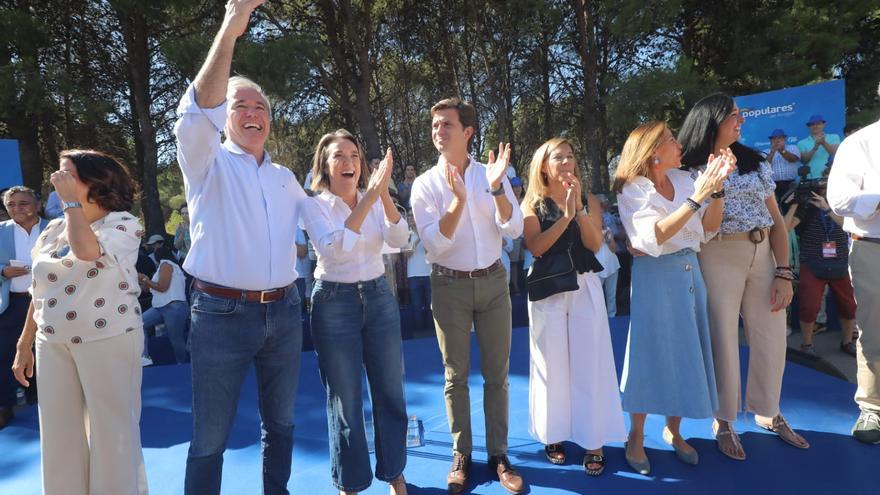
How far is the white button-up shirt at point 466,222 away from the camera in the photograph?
2.54 m

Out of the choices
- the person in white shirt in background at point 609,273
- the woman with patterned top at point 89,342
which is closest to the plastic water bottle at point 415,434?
the woman with patterned top at point 89,342

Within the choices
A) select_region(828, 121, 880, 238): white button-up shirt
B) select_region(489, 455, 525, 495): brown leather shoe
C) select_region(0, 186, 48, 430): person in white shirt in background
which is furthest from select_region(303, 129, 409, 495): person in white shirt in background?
select_region(0, 186, 48, 430): person in white shirt in background

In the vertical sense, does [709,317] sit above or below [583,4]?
below

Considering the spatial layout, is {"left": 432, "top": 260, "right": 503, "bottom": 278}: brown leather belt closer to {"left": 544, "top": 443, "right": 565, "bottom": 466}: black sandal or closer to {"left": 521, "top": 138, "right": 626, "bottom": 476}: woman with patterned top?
{"left": 521, "top": 138, "right": 626, "bottom": 476}: woman with patterned top

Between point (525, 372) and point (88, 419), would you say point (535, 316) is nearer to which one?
point (525, 372)

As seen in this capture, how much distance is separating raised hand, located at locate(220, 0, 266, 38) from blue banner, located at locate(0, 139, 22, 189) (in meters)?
5.69

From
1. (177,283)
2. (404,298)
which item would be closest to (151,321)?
(177,283)

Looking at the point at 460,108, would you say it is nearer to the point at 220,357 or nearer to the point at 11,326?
the point at 220,357

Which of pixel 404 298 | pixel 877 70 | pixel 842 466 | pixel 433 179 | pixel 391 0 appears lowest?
pixel 842 466

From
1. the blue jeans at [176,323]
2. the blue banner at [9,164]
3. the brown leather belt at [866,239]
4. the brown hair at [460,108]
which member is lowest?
the blue jeans at [176,323]

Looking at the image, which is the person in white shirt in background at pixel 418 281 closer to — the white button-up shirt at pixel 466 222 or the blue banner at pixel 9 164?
the white button-up shirt at pixel 466 222

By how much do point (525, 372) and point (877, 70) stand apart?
12.3m

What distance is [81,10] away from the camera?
1073cm

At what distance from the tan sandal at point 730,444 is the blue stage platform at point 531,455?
4 cm
